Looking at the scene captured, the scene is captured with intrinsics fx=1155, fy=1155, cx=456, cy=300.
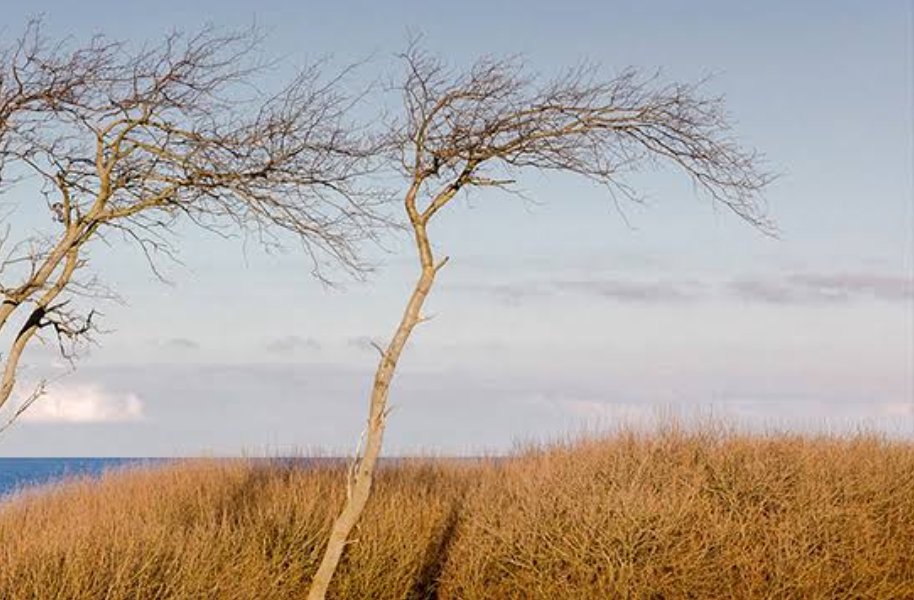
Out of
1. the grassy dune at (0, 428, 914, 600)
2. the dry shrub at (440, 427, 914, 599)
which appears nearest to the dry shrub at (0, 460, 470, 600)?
the grassy dune at (0, 428, 914, 600)

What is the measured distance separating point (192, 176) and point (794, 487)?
6384mm

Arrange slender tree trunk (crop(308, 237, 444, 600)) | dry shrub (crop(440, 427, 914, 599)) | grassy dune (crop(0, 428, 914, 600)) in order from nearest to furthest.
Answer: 1. slender tree trunk (crop(308, 237, 444, 600))
2. grassy dune (crop(0, 428, 914, 600))
3. dry shrub (crop(440, 427, 914, 599))

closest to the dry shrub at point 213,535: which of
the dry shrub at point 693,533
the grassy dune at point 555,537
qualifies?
the grassy dune at point 555,537

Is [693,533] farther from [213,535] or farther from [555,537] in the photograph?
[213,535]

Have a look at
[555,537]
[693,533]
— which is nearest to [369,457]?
[555,537]

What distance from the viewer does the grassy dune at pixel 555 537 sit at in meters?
8.37

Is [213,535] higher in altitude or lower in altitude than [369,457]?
lower

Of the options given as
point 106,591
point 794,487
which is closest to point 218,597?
point 106,591

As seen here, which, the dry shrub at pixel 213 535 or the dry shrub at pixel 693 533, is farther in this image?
the dry shrub at pixel 693 533

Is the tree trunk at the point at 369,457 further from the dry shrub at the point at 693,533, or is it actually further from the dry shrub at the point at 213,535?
the dry shrub at the point at 693,533

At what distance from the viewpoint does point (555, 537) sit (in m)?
9.86

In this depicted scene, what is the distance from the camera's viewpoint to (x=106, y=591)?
7.61m

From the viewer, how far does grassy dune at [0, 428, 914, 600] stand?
8.37 meters

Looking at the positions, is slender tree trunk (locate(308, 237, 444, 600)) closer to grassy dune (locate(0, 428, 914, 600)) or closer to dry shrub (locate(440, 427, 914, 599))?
grassy dune (locate(0, 428, 914, 600))
